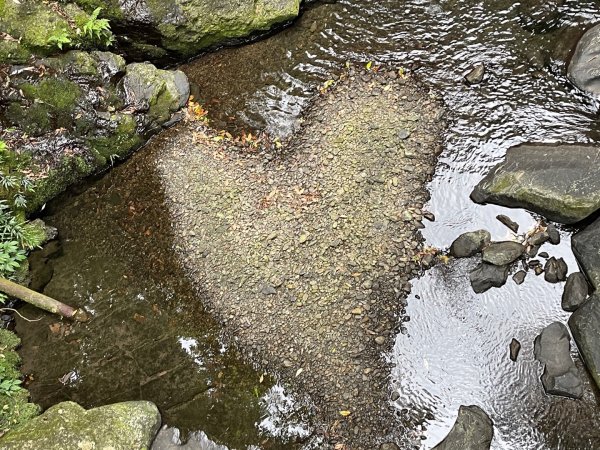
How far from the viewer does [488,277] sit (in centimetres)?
688

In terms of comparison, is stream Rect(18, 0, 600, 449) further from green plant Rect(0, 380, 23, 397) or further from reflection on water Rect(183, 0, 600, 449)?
green plant Rect(0, 380, 23, 397)

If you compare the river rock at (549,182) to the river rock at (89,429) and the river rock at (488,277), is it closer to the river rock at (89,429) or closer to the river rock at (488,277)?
the river rock at (488,277)

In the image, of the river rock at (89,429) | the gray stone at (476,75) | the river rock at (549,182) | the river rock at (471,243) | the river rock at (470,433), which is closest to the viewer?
the river rock at (470,433)

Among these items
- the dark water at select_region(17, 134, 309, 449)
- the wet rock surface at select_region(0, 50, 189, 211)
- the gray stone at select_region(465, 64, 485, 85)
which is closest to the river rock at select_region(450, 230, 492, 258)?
the gray stone at select_region(465, 64, 485, 85)

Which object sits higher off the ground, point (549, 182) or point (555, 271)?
point (549, 182)

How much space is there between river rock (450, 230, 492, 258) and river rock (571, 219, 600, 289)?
120cm

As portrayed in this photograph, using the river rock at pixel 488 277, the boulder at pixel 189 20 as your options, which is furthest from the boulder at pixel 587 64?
the boulder at pixel 189 20

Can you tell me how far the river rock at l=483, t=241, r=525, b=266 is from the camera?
6.88 m

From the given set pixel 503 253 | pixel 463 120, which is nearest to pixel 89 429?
pixel 503 253

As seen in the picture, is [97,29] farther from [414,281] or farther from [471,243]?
[471,243]

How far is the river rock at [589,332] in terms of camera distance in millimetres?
6293

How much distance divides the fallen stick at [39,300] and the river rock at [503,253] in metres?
6.32

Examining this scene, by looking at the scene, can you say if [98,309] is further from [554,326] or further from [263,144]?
[554,326]

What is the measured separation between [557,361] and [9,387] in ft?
25.5
